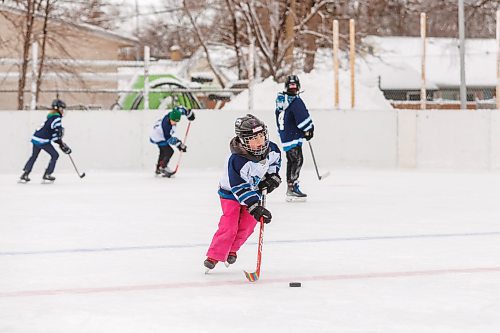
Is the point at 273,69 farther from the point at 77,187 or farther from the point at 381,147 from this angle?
the point at 77,187

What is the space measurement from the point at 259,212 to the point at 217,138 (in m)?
12.0

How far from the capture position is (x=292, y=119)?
1140cm

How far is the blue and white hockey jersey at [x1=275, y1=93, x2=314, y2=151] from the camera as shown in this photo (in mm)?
11297

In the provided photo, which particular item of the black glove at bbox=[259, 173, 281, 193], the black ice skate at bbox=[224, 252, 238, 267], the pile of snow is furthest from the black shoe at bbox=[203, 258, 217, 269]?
the pile of snow

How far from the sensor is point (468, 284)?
5566 mm

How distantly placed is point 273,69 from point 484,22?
944 centimetres

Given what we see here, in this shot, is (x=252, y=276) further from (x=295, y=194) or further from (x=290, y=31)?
(x=290, y=31)

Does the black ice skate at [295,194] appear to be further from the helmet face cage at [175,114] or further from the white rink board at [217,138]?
the white rink board at [217,138]

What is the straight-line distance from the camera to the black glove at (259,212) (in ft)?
18.4

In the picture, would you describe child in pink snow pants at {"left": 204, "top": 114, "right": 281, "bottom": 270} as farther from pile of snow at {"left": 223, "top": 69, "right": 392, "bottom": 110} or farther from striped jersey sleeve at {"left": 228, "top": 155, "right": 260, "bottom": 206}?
pile of snow at {"left": 223, "top": 69, "right": 392, "bottom": 110}

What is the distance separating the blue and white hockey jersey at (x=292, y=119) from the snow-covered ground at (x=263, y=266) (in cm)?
70

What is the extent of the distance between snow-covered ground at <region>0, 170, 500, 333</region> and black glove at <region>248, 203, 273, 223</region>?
361 mm

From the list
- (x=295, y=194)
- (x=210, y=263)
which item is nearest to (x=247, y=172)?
(x=210, y=263)

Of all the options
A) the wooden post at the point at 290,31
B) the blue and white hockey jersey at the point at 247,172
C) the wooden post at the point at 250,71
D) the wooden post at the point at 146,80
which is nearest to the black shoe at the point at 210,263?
the blue and white hockey jersey at the point at 247,172
